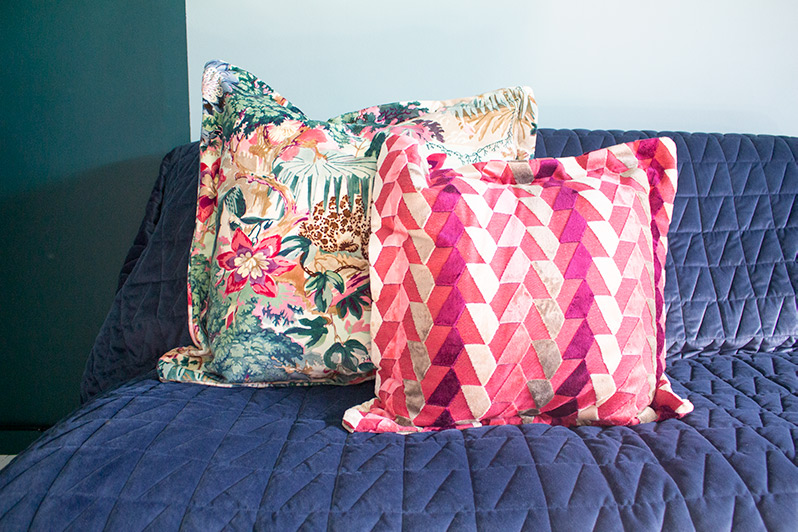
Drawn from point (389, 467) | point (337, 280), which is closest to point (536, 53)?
point (337, 280)

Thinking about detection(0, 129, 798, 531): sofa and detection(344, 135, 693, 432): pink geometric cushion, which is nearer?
detection(0, 129, 798, 531): sofa

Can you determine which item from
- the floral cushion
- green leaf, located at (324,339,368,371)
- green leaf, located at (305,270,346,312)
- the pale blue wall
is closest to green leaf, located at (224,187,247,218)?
the floral cushion

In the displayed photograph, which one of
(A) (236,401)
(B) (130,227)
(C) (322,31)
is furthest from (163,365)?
(C) (322,31)

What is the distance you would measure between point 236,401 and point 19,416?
45.3 inches

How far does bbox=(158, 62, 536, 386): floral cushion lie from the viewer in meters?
0.88

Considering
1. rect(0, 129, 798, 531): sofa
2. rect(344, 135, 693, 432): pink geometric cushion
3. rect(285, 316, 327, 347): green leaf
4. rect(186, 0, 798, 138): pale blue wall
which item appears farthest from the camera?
rect(186, 0, 798, 138): pale blue wall

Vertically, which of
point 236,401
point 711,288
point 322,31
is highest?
point 322,31

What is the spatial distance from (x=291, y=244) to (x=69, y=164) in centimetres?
101

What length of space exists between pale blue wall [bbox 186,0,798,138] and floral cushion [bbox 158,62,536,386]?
0.54 metres

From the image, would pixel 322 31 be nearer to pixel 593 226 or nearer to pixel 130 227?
pixel 130 227

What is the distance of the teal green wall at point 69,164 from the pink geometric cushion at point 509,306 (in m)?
1.00

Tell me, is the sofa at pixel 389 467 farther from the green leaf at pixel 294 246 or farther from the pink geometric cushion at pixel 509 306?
the green leaf at pixel 294 246

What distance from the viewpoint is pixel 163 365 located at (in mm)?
945

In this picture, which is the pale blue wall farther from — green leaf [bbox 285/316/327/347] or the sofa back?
green leaf [bbox 285/316/327/347]
